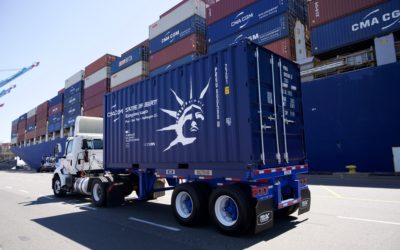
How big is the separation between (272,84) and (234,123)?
1.50m

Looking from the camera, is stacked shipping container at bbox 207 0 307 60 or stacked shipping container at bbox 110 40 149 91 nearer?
stacked shipping container at bbox 207 0 307 60

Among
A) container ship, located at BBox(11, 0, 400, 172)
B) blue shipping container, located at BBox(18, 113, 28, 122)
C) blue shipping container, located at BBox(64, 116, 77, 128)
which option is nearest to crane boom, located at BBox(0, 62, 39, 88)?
blue shipping container, located at BBox(18, 113, 28, 122)

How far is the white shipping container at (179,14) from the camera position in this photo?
2715cm

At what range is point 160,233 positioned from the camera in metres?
6.00

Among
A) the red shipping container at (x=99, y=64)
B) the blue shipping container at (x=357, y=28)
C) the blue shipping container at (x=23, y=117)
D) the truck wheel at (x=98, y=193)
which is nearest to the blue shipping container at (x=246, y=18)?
the blue shipping container at (x=357, y=28)

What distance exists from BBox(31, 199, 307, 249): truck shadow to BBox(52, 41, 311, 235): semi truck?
0.97 feet

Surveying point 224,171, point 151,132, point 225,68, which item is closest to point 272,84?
point 225,68

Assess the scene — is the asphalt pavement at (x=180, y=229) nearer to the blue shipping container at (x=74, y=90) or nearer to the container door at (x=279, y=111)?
the container door at (x=279, y=111)

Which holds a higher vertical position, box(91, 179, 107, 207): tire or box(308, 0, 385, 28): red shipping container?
box(308, 0, 385, 28): red shipping container

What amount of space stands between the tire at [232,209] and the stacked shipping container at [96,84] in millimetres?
36482

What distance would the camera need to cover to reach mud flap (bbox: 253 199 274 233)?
5.32 m

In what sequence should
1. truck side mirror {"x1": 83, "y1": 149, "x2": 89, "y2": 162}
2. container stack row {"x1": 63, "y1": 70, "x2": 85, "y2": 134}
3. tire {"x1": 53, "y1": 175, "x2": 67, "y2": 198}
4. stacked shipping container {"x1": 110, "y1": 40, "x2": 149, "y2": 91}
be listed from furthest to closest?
container stack row {"x1": 63, "y1": 70, "x2": 85, "y2": 134}, stacked shipping container {"x1": 110, "y1": 40, "x2": 149, "y2": 91}, tire {"x1": 53, "y1": 175, "x2": 67, "y2": 198}, truck side mirror {"x1": 83, "y1": 149, "x2": 89, "y2": 162}

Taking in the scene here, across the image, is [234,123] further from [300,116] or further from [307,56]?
[307,56]

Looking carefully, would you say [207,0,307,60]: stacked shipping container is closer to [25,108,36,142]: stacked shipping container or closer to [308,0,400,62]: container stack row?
[308,0,400,62]: container stack row
